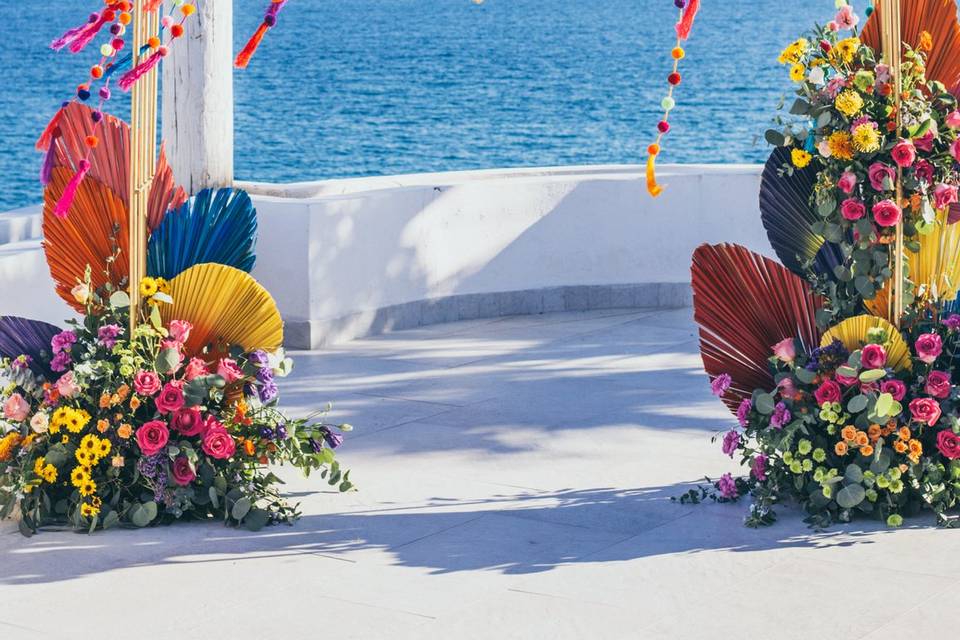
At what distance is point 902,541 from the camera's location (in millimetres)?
4781

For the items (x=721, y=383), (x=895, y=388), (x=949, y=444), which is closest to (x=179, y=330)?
(x=721, y=383)

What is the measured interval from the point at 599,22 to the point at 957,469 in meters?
79.4

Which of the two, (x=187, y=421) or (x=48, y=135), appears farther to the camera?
(x=187, y=421)

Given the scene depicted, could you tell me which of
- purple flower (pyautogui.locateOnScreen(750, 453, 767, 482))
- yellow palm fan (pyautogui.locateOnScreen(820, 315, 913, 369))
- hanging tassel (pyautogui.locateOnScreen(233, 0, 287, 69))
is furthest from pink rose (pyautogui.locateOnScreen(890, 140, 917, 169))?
hanging tassel (pyautogui.locateOnScreen(233, 0, 287, 69))

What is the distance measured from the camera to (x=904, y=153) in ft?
15.9

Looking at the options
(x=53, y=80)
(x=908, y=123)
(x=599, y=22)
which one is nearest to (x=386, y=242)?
(x=908, y=123)

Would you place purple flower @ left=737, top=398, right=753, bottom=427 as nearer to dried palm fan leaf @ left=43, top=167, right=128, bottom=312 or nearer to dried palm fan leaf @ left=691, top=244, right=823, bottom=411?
dried palm fan leaf @ left=691, top=244, right=823, bottom=411

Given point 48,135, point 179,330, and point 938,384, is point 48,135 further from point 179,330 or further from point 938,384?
point 938,384

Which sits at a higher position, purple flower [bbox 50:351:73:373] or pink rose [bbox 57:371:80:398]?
purple flower [bbox 50:351:73:373]

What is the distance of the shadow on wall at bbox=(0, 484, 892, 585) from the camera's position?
462cm

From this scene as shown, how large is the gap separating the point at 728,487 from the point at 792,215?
0.99 m

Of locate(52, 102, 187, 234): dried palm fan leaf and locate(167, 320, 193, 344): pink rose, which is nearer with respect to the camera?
locate(167, 320, 193, 344): pink rose

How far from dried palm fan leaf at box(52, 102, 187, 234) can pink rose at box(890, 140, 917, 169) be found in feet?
8.05

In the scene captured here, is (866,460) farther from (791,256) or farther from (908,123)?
(908,123)
